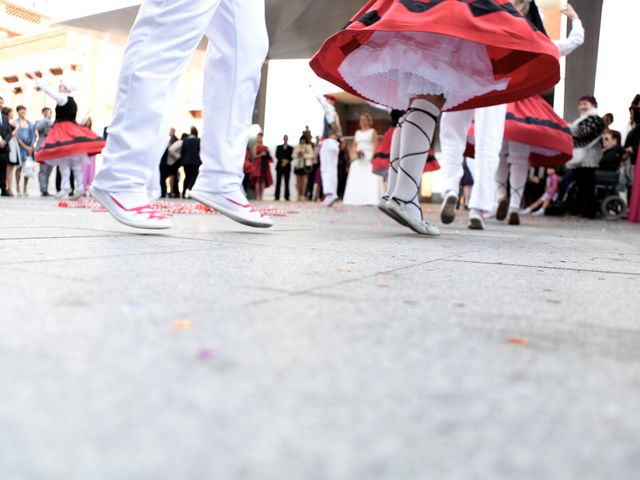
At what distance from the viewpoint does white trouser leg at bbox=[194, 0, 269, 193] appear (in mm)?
2279

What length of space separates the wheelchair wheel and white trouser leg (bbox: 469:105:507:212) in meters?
5.65

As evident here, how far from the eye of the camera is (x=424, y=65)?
8.64 feet

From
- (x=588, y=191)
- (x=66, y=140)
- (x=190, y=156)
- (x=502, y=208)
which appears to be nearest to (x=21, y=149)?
(x=66, y=140)

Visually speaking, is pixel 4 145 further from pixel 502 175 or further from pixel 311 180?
pixel 311 180

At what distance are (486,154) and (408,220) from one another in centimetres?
138

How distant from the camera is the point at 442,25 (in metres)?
2.33

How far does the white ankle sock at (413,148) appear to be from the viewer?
2832mm

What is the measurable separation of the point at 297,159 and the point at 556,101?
219 inches

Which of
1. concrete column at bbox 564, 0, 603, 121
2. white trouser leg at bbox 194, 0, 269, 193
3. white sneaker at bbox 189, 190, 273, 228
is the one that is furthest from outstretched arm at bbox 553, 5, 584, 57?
concrete column at bbox 564, 0, 603, 121

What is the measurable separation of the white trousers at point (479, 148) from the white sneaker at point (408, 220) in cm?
111

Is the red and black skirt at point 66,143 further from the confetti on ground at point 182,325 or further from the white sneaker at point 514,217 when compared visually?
the confetti on ground at point 182,325

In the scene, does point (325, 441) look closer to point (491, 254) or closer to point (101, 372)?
point (101, 372)

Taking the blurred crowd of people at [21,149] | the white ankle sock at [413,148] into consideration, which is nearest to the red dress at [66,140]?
the blurred crowd of people at [21,149]

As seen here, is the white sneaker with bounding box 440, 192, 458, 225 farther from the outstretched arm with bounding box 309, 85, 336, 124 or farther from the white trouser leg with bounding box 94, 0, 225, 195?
the outstretched arm with bounding box 309, 85, 336, 124
